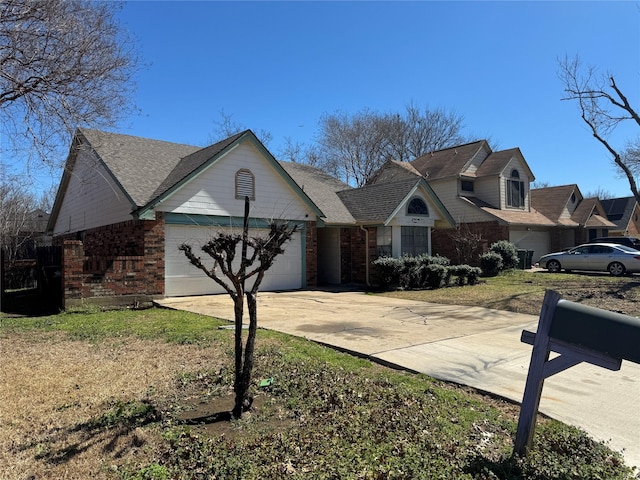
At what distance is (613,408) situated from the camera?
470 centimetres

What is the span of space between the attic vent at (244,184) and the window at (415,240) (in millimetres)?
6690

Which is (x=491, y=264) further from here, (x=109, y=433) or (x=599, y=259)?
(x=109, y=433)

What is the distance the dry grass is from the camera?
3434 millimetres

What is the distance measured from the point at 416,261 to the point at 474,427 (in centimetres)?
1292

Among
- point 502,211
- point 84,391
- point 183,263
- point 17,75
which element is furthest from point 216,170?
point 502,211

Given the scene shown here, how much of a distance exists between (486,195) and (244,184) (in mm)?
18581

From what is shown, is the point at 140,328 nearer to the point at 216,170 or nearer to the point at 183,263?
the point at 183,263

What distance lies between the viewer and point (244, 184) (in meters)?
15.2

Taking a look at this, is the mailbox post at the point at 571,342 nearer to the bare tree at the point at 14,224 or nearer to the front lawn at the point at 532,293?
the front lawn at the point at 532,293

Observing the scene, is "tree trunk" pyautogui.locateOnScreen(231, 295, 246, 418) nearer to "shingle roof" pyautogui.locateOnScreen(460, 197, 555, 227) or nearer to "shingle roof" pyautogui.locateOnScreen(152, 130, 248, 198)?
"shingle roof" pyautogui.locateOnScreen(152, 130, 248, 198)

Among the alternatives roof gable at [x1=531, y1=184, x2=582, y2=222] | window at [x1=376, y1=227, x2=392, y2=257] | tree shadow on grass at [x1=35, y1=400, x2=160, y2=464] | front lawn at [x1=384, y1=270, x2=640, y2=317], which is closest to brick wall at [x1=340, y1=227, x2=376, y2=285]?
window at [x1=376, y1=227, x2=392, y2=257]

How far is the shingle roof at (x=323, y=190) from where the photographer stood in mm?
18234

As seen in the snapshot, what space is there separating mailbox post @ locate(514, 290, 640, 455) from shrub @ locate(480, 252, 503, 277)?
18959mm

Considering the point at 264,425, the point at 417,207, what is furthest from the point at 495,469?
the point at 417,207
